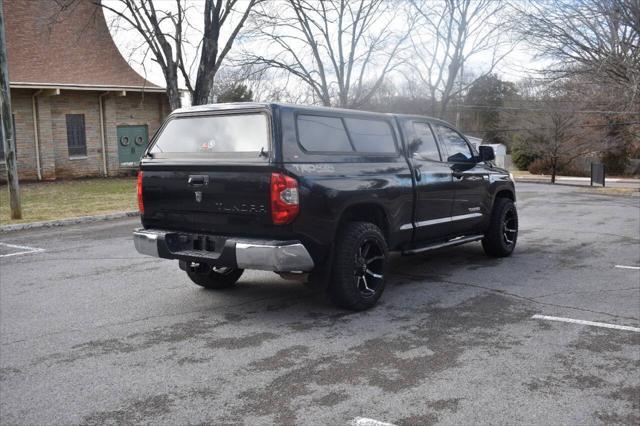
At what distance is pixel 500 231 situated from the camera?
8.55m

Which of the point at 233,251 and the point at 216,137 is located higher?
the point at 216,137

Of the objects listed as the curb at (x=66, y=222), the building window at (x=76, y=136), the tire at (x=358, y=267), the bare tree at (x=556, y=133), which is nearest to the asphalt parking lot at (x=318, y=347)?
the tire at (x=358, y=267)

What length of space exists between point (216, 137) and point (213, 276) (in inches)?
69.5

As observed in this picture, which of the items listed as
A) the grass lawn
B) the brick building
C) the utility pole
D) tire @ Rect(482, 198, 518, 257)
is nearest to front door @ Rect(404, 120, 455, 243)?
tire @ Rect(482, 198, 518, 257)

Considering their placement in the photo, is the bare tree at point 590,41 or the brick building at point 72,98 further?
the brick building at point 72,98

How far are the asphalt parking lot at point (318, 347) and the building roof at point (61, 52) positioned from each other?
17.9m

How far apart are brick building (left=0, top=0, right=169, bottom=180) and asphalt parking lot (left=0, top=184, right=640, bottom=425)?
1707 centimetres

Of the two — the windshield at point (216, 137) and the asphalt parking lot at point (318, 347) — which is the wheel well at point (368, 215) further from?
the windshield at point (216, 137)

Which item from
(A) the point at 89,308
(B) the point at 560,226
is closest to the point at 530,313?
(A) the point at 89,308

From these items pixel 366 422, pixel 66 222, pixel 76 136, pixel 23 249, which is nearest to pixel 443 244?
pixel 366 422

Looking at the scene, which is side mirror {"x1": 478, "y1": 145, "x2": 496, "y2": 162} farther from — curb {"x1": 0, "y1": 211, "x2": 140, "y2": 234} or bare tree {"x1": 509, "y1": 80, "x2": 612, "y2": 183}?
bare tree {"x1": 509, "y1": 80, "x2": 612, "y2": 183}

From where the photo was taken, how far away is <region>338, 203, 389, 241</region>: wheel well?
6.04 metres

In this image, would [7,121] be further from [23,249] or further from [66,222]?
[23,249]

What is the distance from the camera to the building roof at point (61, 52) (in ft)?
78.6
